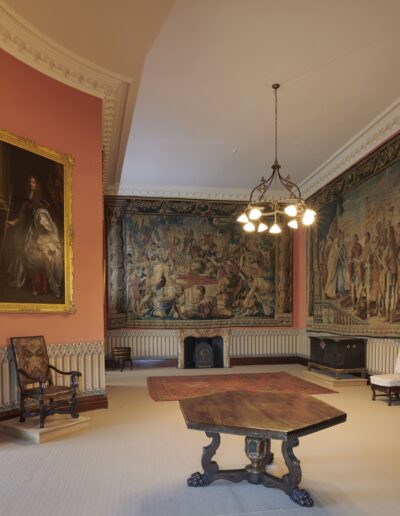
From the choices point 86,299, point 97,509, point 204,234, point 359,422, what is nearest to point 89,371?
point 86,299

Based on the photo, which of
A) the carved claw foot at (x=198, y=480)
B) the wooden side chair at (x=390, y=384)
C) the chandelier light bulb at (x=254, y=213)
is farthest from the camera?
the wooden side chair at (x=390, y=384)

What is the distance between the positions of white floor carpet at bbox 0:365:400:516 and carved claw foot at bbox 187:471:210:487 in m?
0.06

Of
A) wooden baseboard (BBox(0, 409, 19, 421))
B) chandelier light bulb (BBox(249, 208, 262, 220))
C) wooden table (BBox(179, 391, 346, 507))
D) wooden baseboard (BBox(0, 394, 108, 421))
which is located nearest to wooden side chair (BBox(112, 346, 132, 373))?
wooden baseboard (BBox(0, 394, 108, 421))

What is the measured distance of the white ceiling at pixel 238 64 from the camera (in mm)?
5500

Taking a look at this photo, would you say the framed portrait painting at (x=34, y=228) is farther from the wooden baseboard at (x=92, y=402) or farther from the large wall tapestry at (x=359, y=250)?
the large wall tapestry at (x=359, y=250)

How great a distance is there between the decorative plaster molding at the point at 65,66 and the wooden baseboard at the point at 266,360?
7.94 m

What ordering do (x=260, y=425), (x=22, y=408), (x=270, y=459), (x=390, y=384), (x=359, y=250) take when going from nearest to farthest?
(x=260, y=425), (x=270, y=459), (x=22, y=408), (x=390, y=384), (x=359, y=250)

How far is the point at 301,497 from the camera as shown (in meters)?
3.75

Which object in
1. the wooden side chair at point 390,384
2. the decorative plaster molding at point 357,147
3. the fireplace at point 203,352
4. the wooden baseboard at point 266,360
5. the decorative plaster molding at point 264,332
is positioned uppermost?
the decorative plaster molding at point 357,147

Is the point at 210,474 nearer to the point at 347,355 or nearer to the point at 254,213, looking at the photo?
the point at 254,213

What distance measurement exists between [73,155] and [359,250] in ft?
22.2

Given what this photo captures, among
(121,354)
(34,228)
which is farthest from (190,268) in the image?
(34,228)

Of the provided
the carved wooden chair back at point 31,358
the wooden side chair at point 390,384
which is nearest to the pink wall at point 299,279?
the wooden side chair at point 390,384

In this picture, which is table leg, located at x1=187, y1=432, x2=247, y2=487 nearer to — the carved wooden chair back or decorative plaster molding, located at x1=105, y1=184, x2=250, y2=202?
the carved wooden chair back
